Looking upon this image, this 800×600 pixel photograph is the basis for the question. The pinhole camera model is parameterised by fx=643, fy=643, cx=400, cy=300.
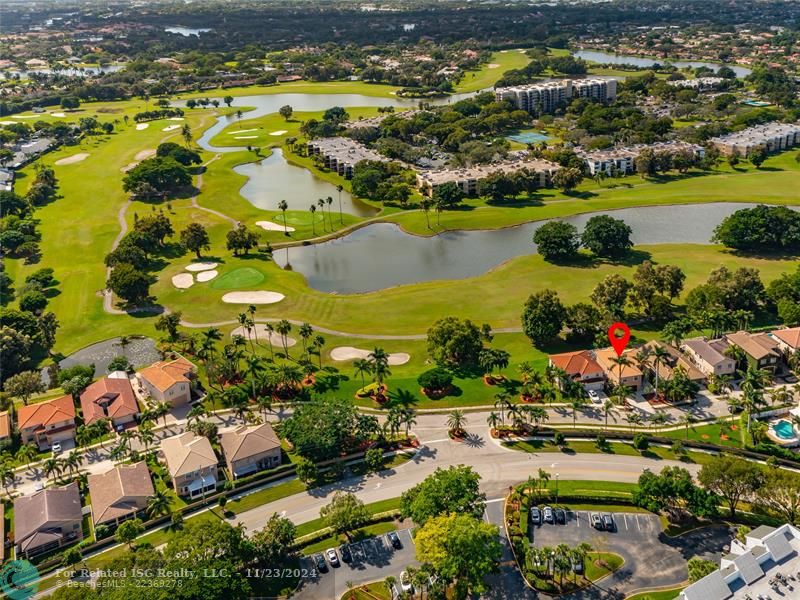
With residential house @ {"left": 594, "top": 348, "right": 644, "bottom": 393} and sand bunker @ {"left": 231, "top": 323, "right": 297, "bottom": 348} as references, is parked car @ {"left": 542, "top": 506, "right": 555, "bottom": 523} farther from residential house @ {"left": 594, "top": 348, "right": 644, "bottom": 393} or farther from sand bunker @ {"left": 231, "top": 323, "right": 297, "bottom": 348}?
sand bunker @ {"left": 231, "top": 323, "right": 297, "bottom": 348}

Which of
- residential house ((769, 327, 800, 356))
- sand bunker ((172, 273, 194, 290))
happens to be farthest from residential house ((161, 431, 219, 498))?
residential house ((769, 327, 800, 356))

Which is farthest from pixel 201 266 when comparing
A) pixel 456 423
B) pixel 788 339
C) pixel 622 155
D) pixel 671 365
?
pixel 622 155

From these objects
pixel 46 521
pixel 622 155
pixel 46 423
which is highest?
pixel 622 155

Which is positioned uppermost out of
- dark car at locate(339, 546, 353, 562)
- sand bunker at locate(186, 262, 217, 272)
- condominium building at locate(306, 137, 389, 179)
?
condominium building at locate(306, 137, 389, 179)

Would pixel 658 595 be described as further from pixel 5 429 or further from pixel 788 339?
pixel 5 429

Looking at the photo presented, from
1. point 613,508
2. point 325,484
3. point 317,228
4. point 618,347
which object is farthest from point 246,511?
point 317,228

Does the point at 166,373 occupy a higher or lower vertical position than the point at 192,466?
higher

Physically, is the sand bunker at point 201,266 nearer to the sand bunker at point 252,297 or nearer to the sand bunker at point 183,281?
the sand bunker at point 183,281

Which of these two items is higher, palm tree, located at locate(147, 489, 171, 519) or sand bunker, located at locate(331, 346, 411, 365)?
palm tree, located at locate(147, 489, 171, 519)

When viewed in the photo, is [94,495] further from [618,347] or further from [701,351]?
[701,351]
